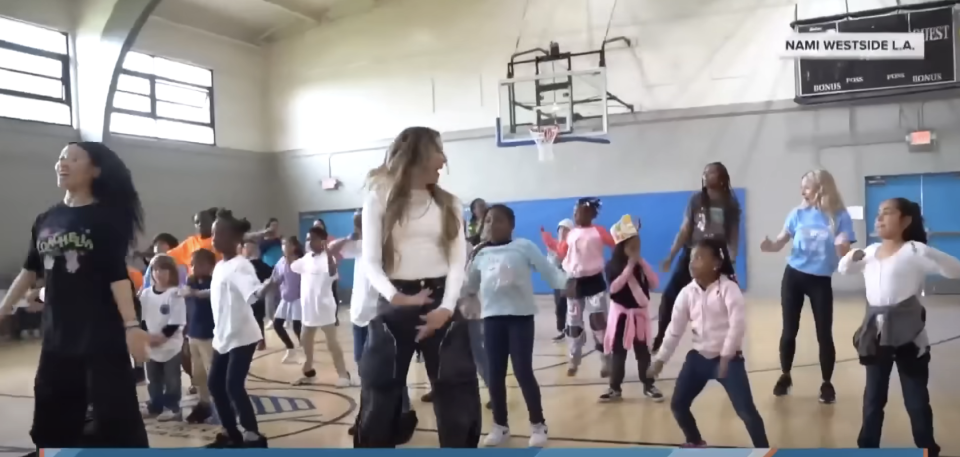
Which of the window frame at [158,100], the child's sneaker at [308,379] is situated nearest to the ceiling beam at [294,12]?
the window frame at [158,100]

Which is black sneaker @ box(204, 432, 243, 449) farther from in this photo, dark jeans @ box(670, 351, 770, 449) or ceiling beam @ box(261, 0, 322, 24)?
ceiling beam @ box(261, 0, 322, 24)

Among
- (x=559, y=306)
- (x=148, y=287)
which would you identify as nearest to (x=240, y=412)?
(x=148, y=287)

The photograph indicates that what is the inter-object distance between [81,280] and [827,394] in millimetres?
3809

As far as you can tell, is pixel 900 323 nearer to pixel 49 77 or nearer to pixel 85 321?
pixel 85 321

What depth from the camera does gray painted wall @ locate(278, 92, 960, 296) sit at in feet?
31.2

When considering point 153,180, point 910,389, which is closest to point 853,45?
point 910,389

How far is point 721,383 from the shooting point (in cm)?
287

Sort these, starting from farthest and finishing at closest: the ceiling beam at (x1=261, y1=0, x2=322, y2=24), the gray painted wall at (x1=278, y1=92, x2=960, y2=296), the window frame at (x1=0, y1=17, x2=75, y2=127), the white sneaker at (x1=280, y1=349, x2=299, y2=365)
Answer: the gray painted wall at (x1=278, y1=92, x2=960, y2=296)
the ceiling beam at (x1=261, y1=0, x2=322, y2=24)
the white sneaker at (x1=280, y1=349, x2=299, y2=365)
the window frame at (x1=0, y1=17, x2=75, y2=127)

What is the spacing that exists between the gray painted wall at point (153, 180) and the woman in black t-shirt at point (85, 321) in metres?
1.49

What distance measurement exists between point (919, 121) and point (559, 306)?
19.9ft

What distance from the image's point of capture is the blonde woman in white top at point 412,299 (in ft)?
7.70

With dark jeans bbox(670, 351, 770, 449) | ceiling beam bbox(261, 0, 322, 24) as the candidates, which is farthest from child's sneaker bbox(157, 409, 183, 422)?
ceiling beam bbox(261, 0, 322, 24)

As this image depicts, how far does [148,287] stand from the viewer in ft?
13.9

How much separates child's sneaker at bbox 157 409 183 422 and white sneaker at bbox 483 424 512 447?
1.96 m
